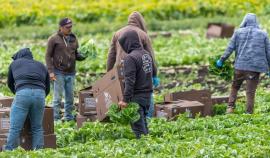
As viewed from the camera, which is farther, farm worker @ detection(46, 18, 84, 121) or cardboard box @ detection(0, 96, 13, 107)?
farm worker @ detection(46, 18, 84, 121)

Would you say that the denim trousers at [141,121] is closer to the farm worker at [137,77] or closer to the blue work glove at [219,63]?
the farm worker at [137,77]

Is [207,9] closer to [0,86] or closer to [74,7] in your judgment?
[74,7]

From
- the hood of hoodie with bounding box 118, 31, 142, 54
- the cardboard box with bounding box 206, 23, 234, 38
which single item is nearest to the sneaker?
the hood of hoodie with bounding box 118, 31, 142, 54

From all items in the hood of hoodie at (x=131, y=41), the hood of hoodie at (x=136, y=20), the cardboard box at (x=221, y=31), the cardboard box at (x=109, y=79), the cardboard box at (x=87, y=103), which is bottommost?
the cardboard box at (x=87, y=103)

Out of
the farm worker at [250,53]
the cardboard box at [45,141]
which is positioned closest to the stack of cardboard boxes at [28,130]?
the cardboard box at [45,141]

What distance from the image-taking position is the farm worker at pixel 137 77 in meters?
12.7

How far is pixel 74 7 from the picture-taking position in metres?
34.6

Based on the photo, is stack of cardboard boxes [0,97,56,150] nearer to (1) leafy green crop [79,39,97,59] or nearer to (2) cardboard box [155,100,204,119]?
(2) cardboard box [155,100,204,119]

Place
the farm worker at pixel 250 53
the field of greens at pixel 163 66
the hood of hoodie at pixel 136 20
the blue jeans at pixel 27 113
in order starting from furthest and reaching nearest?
1. the farm worker at pixel 250 53
2. the hood of hoodie at pixel 136 20
3. the blue jeans at pixel 27 113
4. the field of greens at pixel 163 66

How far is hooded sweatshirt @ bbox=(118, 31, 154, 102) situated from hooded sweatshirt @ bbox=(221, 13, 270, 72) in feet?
9.01

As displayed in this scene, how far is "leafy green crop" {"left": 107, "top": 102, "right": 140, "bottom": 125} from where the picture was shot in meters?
12.6

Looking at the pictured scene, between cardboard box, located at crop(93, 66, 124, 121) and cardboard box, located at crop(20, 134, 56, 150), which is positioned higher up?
cardboard box, located at crop(93, 66, 124, 121)

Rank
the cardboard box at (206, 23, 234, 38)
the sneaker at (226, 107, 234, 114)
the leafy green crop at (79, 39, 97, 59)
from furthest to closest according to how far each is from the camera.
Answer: the cardboard box at (206, 23, 234, 38)
the leafy green crop at (79, 39, 97, 59)
the sneaker at (226, 107, 234, 114)

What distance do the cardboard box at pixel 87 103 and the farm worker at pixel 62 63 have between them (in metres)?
0.81
